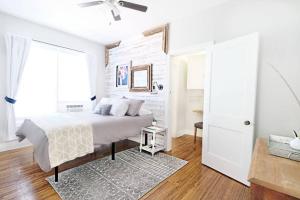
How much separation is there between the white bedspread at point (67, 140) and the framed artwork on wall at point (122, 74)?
80.9 inches

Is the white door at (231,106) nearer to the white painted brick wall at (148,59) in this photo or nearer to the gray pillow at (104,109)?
the white painted brick wall at (148,59)

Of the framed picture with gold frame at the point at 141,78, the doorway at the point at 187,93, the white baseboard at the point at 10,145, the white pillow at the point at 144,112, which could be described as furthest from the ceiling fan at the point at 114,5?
the white baseboard at the point at 10,145

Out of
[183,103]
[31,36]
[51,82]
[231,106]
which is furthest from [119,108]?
[31,36]

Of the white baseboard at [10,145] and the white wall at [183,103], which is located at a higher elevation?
the white wall at [183,103]

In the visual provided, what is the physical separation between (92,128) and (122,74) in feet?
7.23

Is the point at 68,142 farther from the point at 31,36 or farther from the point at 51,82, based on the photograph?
the point at 31,36

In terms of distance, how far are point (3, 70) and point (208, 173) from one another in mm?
4252

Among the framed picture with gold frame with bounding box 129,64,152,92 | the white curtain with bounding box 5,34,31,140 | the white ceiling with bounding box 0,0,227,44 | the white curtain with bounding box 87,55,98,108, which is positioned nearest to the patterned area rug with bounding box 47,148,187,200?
the framed picture with gold frame with bounding box 129,64,152,92

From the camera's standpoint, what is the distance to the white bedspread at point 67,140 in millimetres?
1947

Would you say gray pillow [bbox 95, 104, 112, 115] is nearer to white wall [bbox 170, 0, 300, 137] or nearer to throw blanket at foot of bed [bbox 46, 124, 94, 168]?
throw blanket at foot of bed [bbox 46, 124, 94, 168]

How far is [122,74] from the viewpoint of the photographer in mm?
4273

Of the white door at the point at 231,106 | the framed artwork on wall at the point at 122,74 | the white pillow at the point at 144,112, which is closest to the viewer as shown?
the white door at the point at 231,106

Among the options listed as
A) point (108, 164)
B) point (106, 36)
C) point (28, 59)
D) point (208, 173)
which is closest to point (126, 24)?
point (106, 36)

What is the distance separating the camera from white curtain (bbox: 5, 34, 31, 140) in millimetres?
3029
